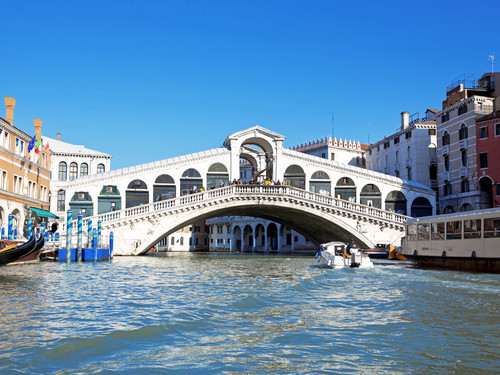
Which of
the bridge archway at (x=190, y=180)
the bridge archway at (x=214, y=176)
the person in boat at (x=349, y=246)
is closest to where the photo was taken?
the person in boat at (x=349, y=246)

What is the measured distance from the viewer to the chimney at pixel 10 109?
27641 millimetres

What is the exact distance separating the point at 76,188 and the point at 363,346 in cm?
2869

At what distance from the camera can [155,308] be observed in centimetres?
908

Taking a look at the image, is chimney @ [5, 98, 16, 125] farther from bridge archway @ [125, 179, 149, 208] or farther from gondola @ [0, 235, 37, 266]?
gondola @ [0, 235, 37, 266]

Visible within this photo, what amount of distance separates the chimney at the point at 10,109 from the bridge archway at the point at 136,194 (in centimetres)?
804

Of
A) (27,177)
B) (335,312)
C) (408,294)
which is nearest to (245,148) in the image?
(27,177)

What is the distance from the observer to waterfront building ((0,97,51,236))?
81.8 feet

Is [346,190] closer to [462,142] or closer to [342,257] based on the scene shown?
[462,142]

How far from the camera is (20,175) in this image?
27188mm

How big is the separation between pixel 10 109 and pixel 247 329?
81.2ft

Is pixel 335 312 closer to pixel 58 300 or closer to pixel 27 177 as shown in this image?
pixel 58 300

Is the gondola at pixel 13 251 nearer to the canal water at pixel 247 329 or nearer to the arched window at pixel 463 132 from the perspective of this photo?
the canal water at pixel 247 329

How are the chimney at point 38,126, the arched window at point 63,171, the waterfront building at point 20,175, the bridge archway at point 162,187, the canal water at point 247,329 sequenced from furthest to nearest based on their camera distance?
the arched window at point 63,171
the bridge archway at point 162,187
the chimney at point 38,126
the waterfront building at point 20,175
the canal water at point 247,329

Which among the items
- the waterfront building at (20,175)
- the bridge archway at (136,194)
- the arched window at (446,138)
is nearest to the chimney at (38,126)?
the waterfront building at (20,175)
